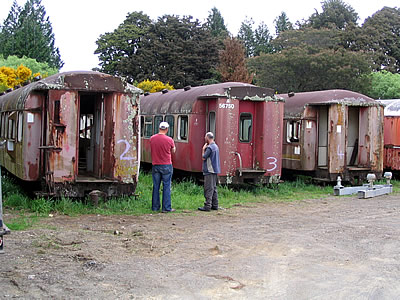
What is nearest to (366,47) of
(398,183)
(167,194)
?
(398,183)

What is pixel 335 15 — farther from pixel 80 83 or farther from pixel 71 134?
pixel 71 134

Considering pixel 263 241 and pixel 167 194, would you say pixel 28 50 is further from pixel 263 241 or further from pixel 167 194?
pixel 263 241

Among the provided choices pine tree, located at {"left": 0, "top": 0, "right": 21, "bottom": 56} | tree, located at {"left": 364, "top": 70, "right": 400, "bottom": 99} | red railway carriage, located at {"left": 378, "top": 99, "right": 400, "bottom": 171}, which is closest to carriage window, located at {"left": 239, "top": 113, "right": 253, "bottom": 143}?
red railway carriage, located at {"left": 378, "top": 99, "right": 400, "bottom": 171}

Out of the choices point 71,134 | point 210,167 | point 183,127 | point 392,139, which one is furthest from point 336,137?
point 71,134

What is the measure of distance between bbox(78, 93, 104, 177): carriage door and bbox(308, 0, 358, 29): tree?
41592 mm

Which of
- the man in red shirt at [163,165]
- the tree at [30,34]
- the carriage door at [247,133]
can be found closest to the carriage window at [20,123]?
the man in red shirt at [163,165]

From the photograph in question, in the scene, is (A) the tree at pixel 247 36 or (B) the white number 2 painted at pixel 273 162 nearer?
(B) the white number 2 painted at pixel 273 162

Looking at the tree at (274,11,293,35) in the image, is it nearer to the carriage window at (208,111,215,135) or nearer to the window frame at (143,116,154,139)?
the window frame at (143,116,154,139)

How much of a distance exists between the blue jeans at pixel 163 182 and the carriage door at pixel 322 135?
Answer: 705cm

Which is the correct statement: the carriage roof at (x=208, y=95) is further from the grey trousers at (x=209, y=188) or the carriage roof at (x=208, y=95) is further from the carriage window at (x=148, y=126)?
the grey trousers at (x=209, y=188)

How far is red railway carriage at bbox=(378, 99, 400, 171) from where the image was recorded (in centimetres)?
1856

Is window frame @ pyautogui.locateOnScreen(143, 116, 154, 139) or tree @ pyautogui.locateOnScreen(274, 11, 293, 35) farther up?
tree @ pyautogui.locateOnScreen(274, 11, 293, 35)

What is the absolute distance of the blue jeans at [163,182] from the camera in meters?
11.2

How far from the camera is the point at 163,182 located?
11258 millimetres
